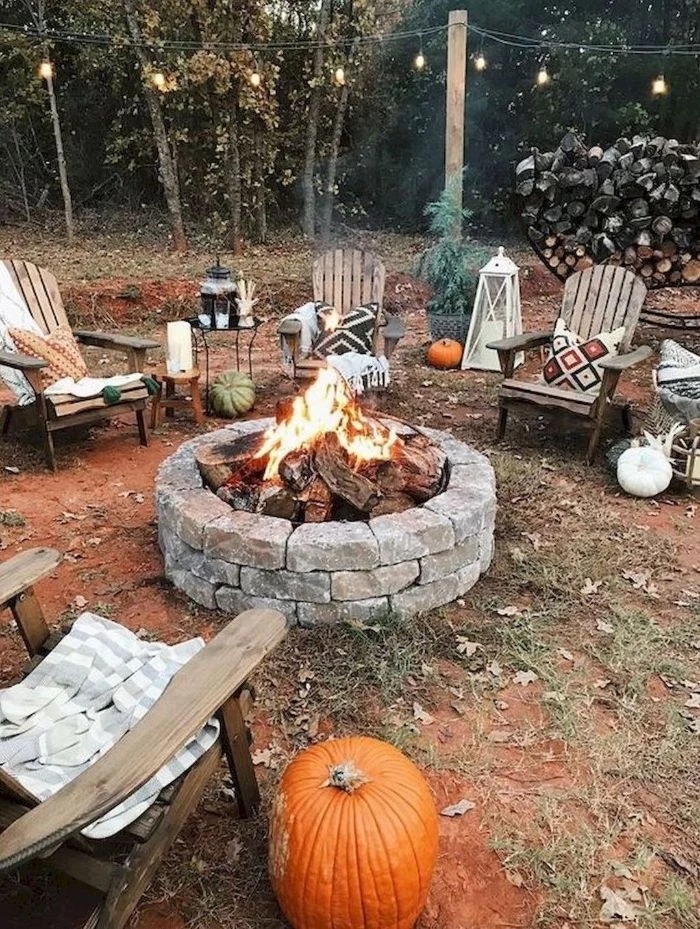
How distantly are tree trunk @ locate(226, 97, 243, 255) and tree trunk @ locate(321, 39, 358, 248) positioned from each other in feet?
4.24

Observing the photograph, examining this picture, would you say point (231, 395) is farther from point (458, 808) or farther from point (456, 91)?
point (456, 91)

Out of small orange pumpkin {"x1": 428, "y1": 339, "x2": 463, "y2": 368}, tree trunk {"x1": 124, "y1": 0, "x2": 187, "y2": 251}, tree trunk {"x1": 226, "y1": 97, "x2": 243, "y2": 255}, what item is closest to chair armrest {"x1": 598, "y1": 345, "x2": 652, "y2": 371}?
small orange pumpkin {"x1": 428, "y1": 339, "x2": 463, "y2": 368}

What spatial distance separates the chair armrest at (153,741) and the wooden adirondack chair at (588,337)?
287 centimetres

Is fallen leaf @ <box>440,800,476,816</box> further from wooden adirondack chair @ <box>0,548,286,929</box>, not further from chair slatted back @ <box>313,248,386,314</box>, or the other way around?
chair slatted back @ <box>313,248,386,314</box>

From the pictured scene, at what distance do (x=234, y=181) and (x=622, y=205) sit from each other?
15.3ft

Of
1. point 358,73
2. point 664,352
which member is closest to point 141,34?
point 358,73

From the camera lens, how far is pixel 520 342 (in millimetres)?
4520

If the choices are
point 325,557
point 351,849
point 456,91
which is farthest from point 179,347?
point 456,91

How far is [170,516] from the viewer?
→ 291 centimetres

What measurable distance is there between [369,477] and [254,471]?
1.70 feet

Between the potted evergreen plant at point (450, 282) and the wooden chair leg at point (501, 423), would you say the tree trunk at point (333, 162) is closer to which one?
the potted evergreen plant at point (450, 282)

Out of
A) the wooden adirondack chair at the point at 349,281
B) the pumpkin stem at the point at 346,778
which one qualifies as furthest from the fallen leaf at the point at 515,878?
the wooden adirondack chair at the point at 349,281

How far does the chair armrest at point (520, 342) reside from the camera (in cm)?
445

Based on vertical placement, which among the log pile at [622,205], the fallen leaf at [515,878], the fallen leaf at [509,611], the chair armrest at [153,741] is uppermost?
the log pile at [622,205]
